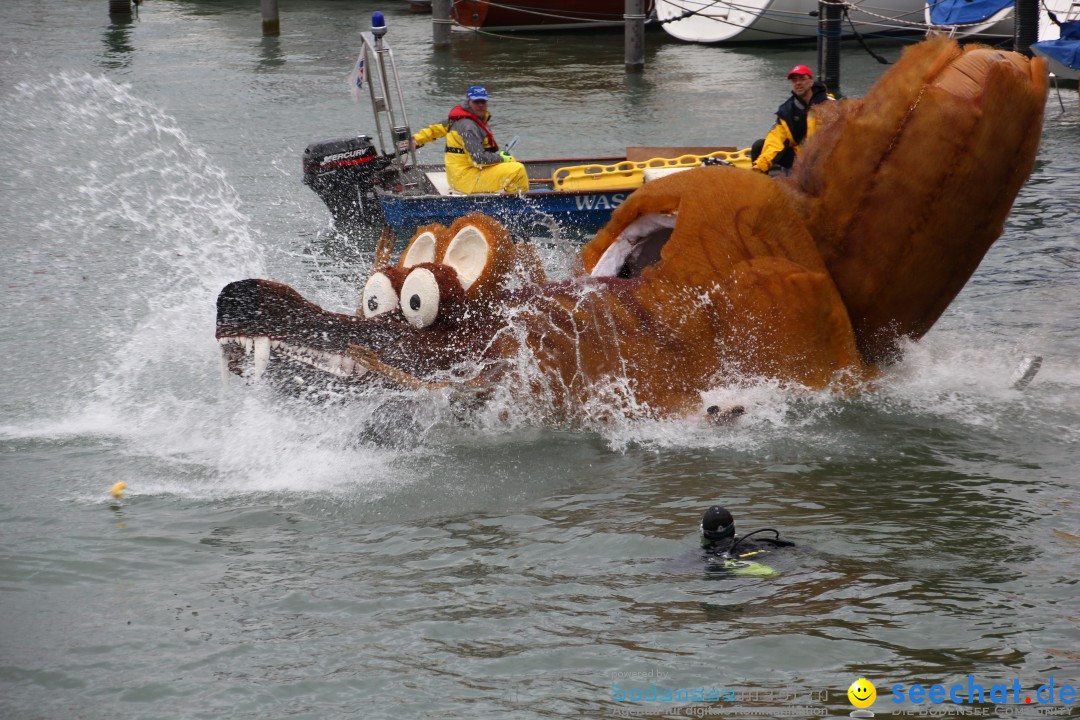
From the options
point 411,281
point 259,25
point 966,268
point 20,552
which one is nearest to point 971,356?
point 966,268

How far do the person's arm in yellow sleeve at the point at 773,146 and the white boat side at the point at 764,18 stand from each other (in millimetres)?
14502

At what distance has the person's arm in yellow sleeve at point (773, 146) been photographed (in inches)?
448

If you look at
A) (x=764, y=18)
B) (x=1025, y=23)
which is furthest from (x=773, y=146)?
(x=764, y=18)

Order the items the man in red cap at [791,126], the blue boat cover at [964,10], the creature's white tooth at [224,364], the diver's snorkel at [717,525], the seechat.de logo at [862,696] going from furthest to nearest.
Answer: the blue boat cover at [964,10]
the man in red cap at [791,126]
the creature's white tooth at [224,364]
the diver's snorkel at [717,525]
the seechat.de logo at [862,696]

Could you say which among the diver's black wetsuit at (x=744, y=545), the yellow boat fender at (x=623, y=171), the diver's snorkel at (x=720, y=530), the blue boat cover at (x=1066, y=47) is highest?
the blue boat cover at (x=1066, y=47)

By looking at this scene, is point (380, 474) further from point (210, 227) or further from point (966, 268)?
point (210, 227)

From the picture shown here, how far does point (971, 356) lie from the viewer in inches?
374

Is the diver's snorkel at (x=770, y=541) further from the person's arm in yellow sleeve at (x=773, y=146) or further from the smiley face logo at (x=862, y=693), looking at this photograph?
the person's arm in yellow sleeve at (x=773, y=146)

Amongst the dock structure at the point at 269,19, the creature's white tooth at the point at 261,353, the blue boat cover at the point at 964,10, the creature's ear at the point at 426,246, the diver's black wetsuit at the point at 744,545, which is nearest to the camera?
the diver's black wetsuit at the point at 744,545

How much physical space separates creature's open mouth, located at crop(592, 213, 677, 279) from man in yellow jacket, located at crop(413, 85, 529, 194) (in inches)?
185

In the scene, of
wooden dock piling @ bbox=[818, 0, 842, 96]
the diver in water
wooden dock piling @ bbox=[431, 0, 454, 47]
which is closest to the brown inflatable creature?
the diver in water

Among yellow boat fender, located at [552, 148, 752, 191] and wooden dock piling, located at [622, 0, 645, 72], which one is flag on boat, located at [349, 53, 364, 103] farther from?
wooden dock piling, located at [622, 0, 645, 72]

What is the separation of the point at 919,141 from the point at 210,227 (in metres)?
9.79

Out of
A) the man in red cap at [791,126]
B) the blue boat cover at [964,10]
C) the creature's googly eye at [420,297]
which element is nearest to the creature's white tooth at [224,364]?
the creature's googly eye at [420,297]
